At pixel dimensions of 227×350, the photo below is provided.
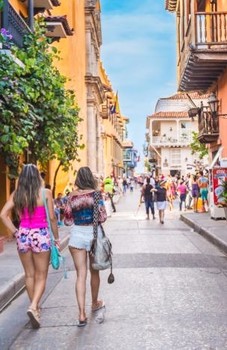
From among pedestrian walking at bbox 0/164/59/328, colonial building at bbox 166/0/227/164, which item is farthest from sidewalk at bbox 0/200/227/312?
colonial building at bbox 166/0/227/164

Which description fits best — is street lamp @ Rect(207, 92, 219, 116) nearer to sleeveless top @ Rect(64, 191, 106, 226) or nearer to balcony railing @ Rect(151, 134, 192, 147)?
sleeveless top @ Rect(64, 191, 106, 226)

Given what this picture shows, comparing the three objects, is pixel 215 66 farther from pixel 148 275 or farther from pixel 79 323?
pixel 79 323

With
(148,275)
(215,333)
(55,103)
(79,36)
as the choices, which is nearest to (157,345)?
(215,333)

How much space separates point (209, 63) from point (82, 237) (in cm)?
1629

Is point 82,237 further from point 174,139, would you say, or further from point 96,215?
point 174,139

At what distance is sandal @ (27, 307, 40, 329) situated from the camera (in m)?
6.61

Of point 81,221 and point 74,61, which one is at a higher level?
point 74,61

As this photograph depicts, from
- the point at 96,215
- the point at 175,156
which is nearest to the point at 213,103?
the point at 96,215

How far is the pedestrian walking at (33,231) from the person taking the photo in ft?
22.1

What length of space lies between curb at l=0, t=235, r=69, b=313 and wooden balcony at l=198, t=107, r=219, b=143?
1636cm

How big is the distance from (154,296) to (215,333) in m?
2.11

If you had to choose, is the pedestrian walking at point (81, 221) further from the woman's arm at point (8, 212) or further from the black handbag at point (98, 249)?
the woman's arm at point (8, 212)

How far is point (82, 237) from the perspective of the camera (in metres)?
6.90

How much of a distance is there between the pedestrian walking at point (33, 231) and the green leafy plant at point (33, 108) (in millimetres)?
5094
